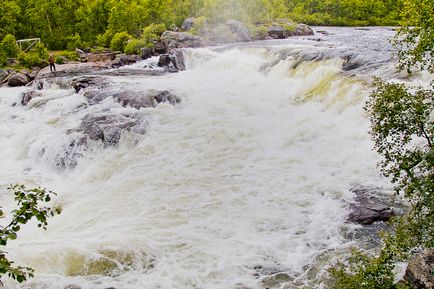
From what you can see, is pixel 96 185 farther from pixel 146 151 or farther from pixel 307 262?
pixel 307 262

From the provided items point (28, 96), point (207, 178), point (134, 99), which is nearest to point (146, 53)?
point (28, 96)

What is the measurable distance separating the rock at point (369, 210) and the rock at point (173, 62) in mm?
22994

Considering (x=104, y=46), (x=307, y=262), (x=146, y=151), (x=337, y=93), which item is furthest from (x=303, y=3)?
(x=307, y=262)

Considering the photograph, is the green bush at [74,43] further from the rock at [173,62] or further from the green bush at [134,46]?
the rock at [173,62]

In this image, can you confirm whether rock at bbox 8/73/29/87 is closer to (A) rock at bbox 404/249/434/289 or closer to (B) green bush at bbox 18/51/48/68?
(B) green bush at bbox 18/51/48/68

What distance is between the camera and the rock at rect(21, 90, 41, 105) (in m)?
24.3

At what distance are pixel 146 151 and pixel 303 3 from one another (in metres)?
78.6

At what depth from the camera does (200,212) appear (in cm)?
1209

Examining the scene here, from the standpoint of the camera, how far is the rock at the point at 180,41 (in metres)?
40.0

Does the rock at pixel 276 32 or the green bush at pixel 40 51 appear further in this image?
the rock at pixel 276 32

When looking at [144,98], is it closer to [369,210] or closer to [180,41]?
[369,210]

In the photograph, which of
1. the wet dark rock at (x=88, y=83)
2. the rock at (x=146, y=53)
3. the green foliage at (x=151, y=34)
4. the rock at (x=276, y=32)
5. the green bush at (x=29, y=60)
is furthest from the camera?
the rock at (x=276, y=32)

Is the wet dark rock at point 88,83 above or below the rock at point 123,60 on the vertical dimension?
above

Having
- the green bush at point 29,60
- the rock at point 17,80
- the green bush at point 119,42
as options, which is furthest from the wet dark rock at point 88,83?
the green bush at point 119,42
